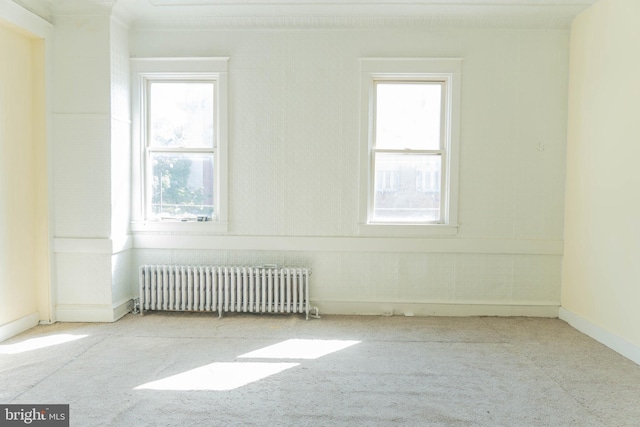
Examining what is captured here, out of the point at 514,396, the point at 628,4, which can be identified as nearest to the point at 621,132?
the point at 628,4

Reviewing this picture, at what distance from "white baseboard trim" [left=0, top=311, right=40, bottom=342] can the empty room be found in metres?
0.02

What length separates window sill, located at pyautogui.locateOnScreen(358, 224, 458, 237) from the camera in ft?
16.4

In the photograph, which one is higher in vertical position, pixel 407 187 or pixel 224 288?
pixel 407 187

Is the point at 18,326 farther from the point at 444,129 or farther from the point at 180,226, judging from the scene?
the point at 444,129

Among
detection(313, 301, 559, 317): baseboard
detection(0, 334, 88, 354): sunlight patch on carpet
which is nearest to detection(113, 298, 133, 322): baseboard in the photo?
detection(0, 334, 88, 354): sunlight patch on carpet

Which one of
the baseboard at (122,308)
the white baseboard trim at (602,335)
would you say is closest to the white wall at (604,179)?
→ the white baseboard trim at (602,335)

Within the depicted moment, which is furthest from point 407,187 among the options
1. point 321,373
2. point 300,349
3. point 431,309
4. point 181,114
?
point 181,114

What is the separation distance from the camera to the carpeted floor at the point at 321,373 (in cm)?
282

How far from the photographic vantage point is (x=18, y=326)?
4.30 metres

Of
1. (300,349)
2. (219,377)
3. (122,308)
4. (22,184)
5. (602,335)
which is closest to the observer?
(219,377)

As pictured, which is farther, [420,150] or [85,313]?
[420,150]

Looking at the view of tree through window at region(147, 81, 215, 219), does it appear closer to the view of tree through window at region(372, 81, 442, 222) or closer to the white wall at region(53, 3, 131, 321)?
the white wall at region(53, 3, 131, 321)

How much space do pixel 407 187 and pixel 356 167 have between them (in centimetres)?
60

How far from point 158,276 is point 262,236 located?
3.84ft
